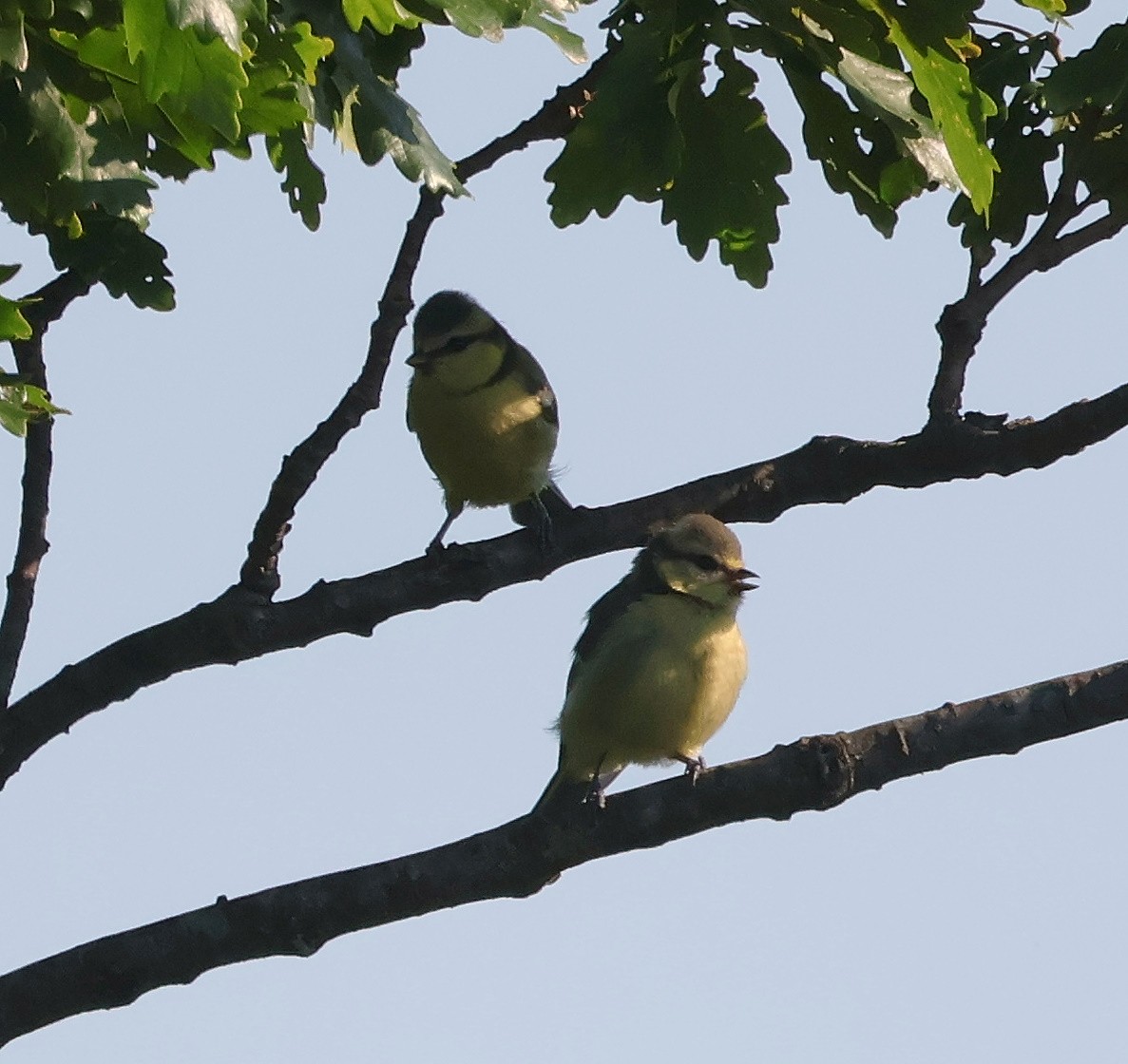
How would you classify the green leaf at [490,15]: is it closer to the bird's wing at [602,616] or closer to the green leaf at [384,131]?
the green leaf at [384,131]

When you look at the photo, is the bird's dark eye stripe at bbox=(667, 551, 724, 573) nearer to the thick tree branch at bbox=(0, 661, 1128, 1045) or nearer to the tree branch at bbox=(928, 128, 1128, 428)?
the tree branch at bbox=(928, 128, 1128, 428)

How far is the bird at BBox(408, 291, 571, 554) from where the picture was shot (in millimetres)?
8000

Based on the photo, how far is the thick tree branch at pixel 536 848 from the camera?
13.2 ft

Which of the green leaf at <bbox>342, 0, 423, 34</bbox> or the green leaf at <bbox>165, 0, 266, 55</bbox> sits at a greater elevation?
the green leaf at <bbox>342, 0, 423, 34</bbox>

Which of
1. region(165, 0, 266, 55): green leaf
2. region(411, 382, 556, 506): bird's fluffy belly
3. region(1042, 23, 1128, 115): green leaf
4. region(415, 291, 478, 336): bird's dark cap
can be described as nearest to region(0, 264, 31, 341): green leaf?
region(165, 0, 266, 55): green leaf

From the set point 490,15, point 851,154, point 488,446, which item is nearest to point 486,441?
point 488,446

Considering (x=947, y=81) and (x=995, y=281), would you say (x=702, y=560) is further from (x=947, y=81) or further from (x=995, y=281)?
(x=947, y=81)

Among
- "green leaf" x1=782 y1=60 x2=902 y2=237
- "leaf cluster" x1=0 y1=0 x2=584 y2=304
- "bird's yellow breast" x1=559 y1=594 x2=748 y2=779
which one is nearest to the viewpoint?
"leaf cluster" x1=0 y1=0 x2=584 y2=304

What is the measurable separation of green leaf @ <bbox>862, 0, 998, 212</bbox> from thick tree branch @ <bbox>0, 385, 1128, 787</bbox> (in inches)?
42.2

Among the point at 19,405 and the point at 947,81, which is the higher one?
the point at 947,81

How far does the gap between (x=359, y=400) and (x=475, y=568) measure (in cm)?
61

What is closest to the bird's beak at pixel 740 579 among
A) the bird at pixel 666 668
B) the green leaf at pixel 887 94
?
the bird at pixel 666 668

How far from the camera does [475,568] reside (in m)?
4.99

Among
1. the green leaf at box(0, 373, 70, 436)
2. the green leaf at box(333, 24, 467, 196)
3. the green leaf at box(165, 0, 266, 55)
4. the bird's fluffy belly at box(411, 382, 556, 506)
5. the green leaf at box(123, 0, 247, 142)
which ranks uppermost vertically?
the bird's fluffy belly at box(411, 382, 556, 506)
